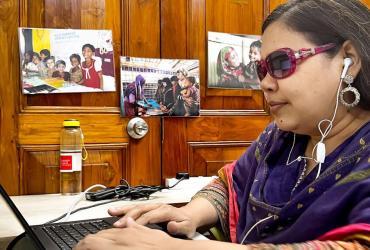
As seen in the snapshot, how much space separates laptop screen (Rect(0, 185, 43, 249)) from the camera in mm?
798

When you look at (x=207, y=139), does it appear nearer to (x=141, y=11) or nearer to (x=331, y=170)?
(x=141, y=11)

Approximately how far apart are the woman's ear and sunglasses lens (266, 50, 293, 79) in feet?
0.35

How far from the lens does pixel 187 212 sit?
0.96 meters

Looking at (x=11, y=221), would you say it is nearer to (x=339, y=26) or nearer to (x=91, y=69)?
(x=91, y=69)

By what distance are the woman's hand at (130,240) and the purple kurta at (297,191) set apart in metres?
0.27

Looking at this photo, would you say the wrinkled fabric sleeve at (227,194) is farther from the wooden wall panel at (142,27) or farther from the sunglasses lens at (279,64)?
the wooden wall panel at (142,27)

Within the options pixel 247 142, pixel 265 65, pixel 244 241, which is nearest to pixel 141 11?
pixel 247 142

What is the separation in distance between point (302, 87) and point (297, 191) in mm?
213

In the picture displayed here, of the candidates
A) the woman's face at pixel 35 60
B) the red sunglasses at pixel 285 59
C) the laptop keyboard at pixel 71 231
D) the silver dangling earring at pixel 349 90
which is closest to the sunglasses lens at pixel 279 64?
the red sunglasses at pixel 285 59

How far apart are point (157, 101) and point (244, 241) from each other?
2.44ft

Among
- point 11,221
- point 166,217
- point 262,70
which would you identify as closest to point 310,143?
point 262,70

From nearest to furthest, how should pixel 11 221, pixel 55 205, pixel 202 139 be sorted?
1. pixel 11 221
2. pixel 55 205
3. pixel 202 139

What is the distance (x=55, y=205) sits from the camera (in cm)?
125

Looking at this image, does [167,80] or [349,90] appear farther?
[167,80]
